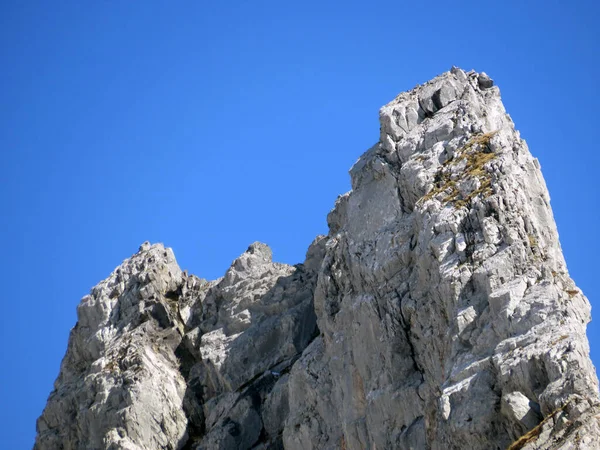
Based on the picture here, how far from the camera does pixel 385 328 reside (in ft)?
297

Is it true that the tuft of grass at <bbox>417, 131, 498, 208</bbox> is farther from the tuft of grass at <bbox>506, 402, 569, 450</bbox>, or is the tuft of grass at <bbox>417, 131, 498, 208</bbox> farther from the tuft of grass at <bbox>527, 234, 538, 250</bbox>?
the tuft of grass at <bbox>506, 402, 569, 450</bbox>

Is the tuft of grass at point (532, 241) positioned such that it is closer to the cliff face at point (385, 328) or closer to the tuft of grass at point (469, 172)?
the cliff face at point (385, 328)

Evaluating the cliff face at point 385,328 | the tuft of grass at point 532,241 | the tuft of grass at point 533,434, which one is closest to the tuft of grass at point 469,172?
the cliff face at point 385,328

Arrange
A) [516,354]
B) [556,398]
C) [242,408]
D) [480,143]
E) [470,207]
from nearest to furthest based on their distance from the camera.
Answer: [556,398]
[516,354]
[470,207]
[480,143]
[242,408]

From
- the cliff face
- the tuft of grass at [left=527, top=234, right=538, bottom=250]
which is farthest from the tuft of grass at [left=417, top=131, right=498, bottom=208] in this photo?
the tuft of grass at [left=527, top=234, right=538, bottom=250]

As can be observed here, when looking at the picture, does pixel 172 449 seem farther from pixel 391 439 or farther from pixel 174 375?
Answer: pixel 391 439

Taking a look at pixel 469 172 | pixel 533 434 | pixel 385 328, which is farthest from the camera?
pixel 469 172

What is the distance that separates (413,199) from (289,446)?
63.3 feet

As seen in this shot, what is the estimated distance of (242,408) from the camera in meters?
110

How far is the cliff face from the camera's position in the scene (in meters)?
75.1

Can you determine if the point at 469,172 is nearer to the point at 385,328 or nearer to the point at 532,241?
the point at 532,241

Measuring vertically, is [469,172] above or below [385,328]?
above

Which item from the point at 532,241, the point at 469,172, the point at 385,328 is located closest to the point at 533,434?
the point at 532,241

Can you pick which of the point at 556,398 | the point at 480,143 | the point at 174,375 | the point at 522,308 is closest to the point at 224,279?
the point at 174,375
